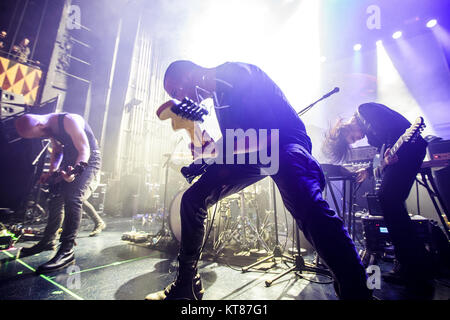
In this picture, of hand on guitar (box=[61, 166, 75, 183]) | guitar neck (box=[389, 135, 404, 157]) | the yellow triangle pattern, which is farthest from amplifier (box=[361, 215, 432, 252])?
the yellow triangle pattern

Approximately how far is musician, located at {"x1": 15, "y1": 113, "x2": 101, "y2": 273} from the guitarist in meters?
3.90

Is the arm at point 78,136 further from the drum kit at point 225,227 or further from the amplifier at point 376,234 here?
the amplifier at point 376,234

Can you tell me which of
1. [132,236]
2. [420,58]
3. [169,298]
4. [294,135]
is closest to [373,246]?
[294,135]

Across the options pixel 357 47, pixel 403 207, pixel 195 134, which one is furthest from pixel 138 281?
pixel 357 47

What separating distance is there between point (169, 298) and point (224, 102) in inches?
65.1

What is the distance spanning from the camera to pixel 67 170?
8.43 ft

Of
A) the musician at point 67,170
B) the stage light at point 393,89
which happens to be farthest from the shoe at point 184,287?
the stage light at point 393,89

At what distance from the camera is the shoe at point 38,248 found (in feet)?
9.27

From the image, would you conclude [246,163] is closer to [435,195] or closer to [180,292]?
[180,292]

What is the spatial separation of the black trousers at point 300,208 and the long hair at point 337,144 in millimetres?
2408

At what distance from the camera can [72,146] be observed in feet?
8.98

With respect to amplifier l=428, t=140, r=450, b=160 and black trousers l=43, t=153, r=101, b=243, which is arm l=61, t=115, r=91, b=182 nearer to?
black trousers l=43, t=153, r=101, b=243

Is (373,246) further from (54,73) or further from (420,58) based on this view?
(54,73)
